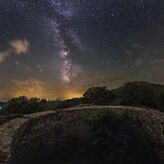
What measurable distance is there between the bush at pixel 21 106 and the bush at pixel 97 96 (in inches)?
257

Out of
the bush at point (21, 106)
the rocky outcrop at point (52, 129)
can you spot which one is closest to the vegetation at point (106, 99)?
the bush at point (21, 106)

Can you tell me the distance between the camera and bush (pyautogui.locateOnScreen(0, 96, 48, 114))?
39.9 ft

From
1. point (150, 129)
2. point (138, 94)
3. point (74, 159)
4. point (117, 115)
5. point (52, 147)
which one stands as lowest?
point (74, 159)

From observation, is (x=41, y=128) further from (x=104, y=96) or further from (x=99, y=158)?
(x=104, y=96)

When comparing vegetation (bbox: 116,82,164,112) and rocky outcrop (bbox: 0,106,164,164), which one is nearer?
rocky outcrop (bbox: 0,106,164,164)

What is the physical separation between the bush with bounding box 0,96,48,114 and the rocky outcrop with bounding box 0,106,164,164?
6700 millimetres

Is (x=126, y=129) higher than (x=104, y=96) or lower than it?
lower

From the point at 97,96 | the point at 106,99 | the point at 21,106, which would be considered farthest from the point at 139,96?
the point at 21,106

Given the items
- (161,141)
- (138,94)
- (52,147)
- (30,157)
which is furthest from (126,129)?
(138,94)

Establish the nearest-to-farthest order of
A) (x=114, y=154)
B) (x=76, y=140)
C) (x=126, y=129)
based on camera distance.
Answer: (x=114, y=154), (x=126, y=129), (x=76, y=140)

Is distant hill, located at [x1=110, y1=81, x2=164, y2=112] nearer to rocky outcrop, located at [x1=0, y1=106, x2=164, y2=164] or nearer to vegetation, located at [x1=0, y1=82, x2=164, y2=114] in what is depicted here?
vegetation, located at [x1=0, y1=82, x2=164, y2=114]

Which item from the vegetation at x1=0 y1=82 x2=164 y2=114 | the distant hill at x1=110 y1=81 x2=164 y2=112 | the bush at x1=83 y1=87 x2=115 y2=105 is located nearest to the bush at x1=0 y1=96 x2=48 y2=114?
the vegetation at x1=0 y1=82 x2=164 y2=114

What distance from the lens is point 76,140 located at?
6848mm

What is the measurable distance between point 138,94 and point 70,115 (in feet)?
38.9
